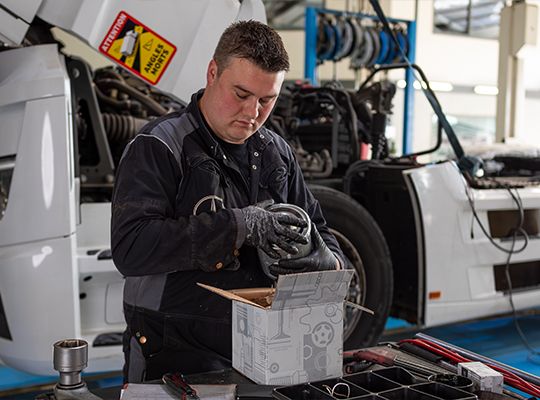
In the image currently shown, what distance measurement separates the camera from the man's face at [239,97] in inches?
57.9

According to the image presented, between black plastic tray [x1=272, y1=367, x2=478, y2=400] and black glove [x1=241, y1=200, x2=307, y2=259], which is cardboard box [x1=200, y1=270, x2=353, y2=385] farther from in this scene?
black glove [x1=241, y1=200, x2=307, y2=259]

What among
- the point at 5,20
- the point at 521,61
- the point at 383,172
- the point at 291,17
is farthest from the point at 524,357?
the point at 291,17

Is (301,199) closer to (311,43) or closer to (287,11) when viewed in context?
(311,43)

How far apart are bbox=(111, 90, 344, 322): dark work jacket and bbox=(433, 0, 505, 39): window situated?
38.1ft

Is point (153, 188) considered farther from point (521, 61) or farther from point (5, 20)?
point (521, 61)

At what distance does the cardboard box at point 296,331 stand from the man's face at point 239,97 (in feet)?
1.71

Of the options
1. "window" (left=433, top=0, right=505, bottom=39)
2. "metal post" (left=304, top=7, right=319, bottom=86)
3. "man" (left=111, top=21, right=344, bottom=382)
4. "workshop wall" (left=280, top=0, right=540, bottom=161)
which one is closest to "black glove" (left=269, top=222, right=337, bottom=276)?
"man" (left=111, top=21, right=344, bottom=382)

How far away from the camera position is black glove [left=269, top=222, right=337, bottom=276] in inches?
→ 54.4

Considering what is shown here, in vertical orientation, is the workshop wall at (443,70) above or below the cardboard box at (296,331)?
above

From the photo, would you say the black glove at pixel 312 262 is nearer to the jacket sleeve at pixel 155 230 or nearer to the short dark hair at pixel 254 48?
the jacket sleeve at pixel 155 230

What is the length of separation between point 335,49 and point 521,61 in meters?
2.43

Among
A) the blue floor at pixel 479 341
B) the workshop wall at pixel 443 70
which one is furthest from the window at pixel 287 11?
the blue floor at pixel 479 341

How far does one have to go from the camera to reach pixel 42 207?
7.20 ft

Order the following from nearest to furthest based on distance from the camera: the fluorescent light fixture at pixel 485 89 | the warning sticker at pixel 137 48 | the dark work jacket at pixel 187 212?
the dark work jacket at pixel 187 212 → the warning sticker at pixel 137 48 → the fluorescent light fixture at pixel 485 89
